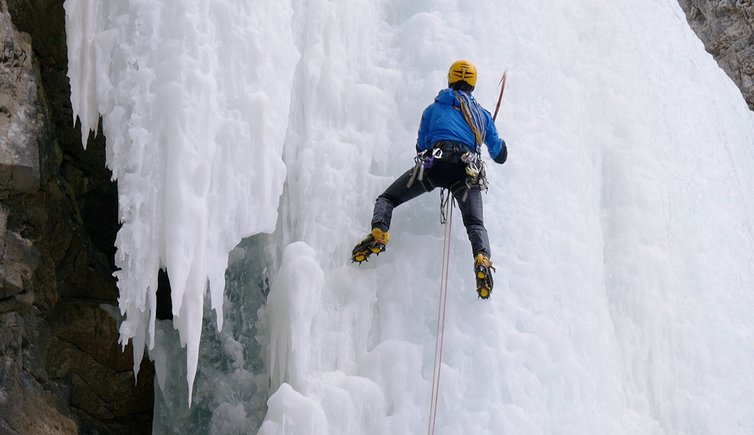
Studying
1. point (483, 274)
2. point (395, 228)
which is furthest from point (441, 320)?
point (395, 228)

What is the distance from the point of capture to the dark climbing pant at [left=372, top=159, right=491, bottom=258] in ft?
16.2

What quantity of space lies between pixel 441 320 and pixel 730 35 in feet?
21.8

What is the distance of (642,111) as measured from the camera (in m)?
6.79

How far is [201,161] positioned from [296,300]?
904 mm

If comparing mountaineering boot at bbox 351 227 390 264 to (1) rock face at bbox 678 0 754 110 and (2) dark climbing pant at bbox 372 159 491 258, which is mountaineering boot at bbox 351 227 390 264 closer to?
(2) dark climbing pant at bbox 372 159 491 258

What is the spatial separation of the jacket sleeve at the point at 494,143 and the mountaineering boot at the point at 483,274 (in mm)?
735

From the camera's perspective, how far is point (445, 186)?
5109mm

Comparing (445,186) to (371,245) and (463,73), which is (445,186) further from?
(463,73)

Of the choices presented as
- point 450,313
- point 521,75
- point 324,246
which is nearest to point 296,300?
point 324,246

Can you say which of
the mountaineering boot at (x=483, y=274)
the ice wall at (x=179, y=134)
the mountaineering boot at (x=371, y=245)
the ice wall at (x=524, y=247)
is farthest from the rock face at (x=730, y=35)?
the ice wall at (x=179, y=134)

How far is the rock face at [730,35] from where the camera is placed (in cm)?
976

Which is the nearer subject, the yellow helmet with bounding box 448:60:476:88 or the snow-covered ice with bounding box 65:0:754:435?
the snow-covered ice with bounding box 65:0:754:435

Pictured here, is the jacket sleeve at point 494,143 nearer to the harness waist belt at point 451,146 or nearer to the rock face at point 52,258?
the harness waist belt at point 451,146

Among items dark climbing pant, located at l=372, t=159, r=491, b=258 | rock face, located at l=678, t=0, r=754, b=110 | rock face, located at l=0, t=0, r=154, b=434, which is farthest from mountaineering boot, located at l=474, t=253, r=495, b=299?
rock face, located at l=678, t=0, r=754, b=110
